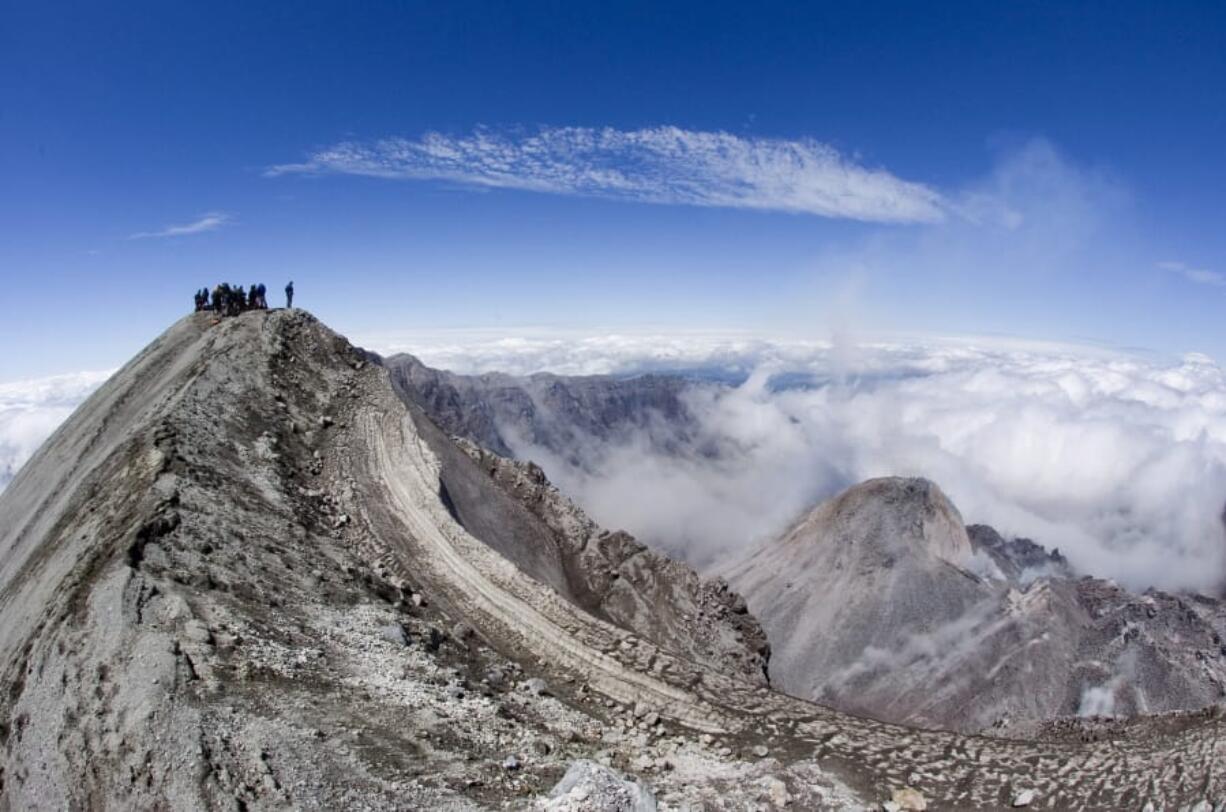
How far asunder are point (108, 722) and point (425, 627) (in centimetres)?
874

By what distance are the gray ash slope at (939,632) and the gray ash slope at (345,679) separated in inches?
4164

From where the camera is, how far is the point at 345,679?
16.4 m

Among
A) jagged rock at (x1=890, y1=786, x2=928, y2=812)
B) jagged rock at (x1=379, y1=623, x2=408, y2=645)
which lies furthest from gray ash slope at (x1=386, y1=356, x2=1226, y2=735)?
jagged rock at (x1=379, y1=623, x2=408, y2=645)

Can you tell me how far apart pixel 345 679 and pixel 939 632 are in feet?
439

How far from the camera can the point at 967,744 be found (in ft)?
63.5

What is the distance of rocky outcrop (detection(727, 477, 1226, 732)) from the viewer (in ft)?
377

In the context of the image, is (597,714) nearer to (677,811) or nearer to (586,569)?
(677,811)

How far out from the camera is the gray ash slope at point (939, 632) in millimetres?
114938

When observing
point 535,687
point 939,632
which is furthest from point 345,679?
point 939,632

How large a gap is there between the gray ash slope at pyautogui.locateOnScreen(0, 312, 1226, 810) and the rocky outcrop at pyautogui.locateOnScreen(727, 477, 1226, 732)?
329 feet

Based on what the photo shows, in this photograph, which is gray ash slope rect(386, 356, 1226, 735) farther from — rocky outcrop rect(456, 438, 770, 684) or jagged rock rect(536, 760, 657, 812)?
jagged rock rect(536, 760, 657, 812)

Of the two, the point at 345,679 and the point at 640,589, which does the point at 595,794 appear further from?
the point at 640,589

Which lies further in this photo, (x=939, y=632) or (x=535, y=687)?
(x=939, y=632)

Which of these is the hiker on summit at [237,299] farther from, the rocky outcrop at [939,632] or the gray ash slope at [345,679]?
the rocky outcrop at [939,632]
